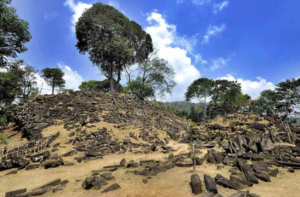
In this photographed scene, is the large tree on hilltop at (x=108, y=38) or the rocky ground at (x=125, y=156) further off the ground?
the large tree on hilltop at (x=108, y=38)

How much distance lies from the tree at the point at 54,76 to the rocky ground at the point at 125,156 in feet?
78.6

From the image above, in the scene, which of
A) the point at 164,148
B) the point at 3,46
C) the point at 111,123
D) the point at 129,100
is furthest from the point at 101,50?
the point at 164,148

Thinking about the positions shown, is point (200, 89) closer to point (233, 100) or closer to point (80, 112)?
point (233, 100)

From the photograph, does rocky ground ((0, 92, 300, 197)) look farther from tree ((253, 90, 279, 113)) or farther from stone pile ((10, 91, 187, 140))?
tree ((253, 90, 279, 113))

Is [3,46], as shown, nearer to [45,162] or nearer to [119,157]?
[45,162]

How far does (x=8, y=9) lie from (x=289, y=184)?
21870mm

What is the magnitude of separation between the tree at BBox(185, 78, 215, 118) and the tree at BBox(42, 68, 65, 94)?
35600 millimetres

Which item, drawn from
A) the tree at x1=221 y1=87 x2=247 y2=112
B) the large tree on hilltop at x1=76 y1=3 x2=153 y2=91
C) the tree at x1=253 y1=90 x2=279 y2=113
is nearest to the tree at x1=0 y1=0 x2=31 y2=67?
the large tree on hilltop at x1=76 y1=3 x2=153 y2=91

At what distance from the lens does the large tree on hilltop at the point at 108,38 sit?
27.8 m

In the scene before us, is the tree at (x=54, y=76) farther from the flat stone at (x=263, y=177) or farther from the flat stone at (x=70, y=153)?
the flat stone at (x=263, y=177)

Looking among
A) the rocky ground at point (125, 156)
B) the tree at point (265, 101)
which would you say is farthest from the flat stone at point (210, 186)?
the tree at point (265, 101)

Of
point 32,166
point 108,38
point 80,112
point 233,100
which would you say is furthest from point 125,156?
point 233,100

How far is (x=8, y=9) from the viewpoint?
1402cm

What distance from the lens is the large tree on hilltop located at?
1094 inches
